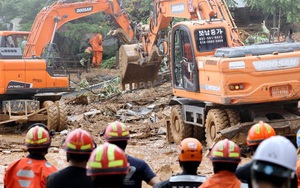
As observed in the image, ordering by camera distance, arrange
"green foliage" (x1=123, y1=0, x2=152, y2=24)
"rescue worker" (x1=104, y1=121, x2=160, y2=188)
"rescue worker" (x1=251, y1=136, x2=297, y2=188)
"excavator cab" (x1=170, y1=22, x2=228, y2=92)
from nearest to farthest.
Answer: "rescue worker" (x1=251, y1=136, x2=297, y2=188)
"rescue worker" (x1=104, y1=121, x2=160, y2=188)
"excavator cab" (x1=170, y1=22, x2=228, y2=92)
"green foliage" (x1=123, y1=0, x2=152, y2=24)

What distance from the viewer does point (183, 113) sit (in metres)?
15.3

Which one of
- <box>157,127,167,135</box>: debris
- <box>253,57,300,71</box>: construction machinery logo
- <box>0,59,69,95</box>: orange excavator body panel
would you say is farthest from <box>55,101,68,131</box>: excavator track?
<box>253,57,300,71</box>: construction machinery logo

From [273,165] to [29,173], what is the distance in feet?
10.2

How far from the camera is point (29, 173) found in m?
A: 5.61

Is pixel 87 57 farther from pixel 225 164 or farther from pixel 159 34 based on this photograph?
pixel 225 164

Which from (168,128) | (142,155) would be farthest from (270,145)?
(168,128)

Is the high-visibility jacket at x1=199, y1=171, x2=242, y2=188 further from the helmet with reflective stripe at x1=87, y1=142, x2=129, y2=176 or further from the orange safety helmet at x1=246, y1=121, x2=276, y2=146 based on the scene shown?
the helmet with reflective stripe at x1=87, y1=142, x2=129, y2=176

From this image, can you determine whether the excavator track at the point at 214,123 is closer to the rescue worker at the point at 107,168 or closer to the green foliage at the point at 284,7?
the rescue worker at the point at 107,168

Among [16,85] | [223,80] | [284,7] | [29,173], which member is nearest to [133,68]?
[16,85]

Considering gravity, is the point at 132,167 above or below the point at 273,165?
below

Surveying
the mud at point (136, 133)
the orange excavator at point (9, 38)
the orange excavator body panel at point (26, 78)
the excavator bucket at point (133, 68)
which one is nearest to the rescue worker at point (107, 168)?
the mud at point (136, 133)

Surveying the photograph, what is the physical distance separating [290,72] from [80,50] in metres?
23.1

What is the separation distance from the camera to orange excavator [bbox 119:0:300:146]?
12.8 metres

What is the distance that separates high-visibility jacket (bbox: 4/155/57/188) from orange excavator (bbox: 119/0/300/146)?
747 centimetres
